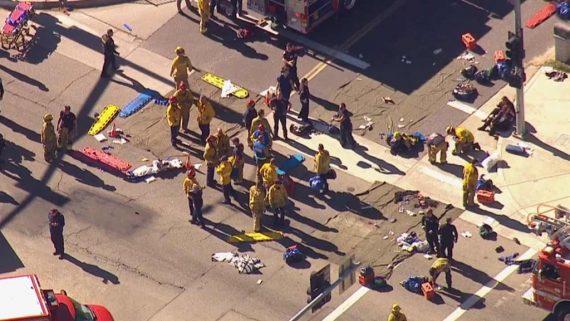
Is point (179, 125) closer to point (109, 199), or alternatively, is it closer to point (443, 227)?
point (109, 199)

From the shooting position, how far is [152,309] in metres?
40.8

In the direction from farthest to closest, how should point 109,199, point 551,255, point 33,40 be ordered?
point 33,40
point 109,199
point 551,255

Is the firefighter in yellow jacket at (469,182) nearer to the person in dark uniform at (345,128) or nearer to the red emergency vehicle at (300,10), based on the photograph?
the person in dark uniform at (345,128)

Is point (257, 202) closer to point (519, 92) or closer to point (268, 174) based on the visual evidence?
point (268, 174)

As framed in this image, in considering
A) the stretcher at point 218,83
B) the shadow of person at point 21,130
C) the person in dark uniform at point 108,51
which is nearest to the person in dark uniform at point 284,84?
the stretcher at point 218,83

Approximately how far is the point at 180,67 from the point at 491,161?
343 inches

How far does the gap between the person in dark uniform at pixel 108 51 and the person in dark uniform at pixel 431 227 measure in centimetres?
1151

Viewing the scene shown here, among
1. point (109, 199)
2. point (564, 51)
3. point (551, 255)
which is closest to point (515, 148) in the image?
point (564, 51)

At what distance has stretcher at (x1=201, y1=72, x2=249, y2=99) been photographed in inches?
1897

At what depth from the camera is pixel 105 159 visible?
46000 millimetres

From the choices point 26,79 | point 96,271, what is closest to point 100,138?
point 26,79

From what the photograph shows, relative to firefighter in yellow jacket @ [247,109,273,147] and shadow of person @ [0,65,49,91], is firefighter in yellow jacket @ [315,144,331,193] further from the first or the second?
shadow of person @ [0,65,49,91]

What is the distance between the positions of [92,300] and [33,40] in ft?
39.5

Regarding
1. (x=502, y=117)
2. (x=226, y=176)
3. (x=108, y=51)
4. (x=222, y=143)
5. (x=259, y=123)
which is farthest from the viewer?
(x=108, y=51)
